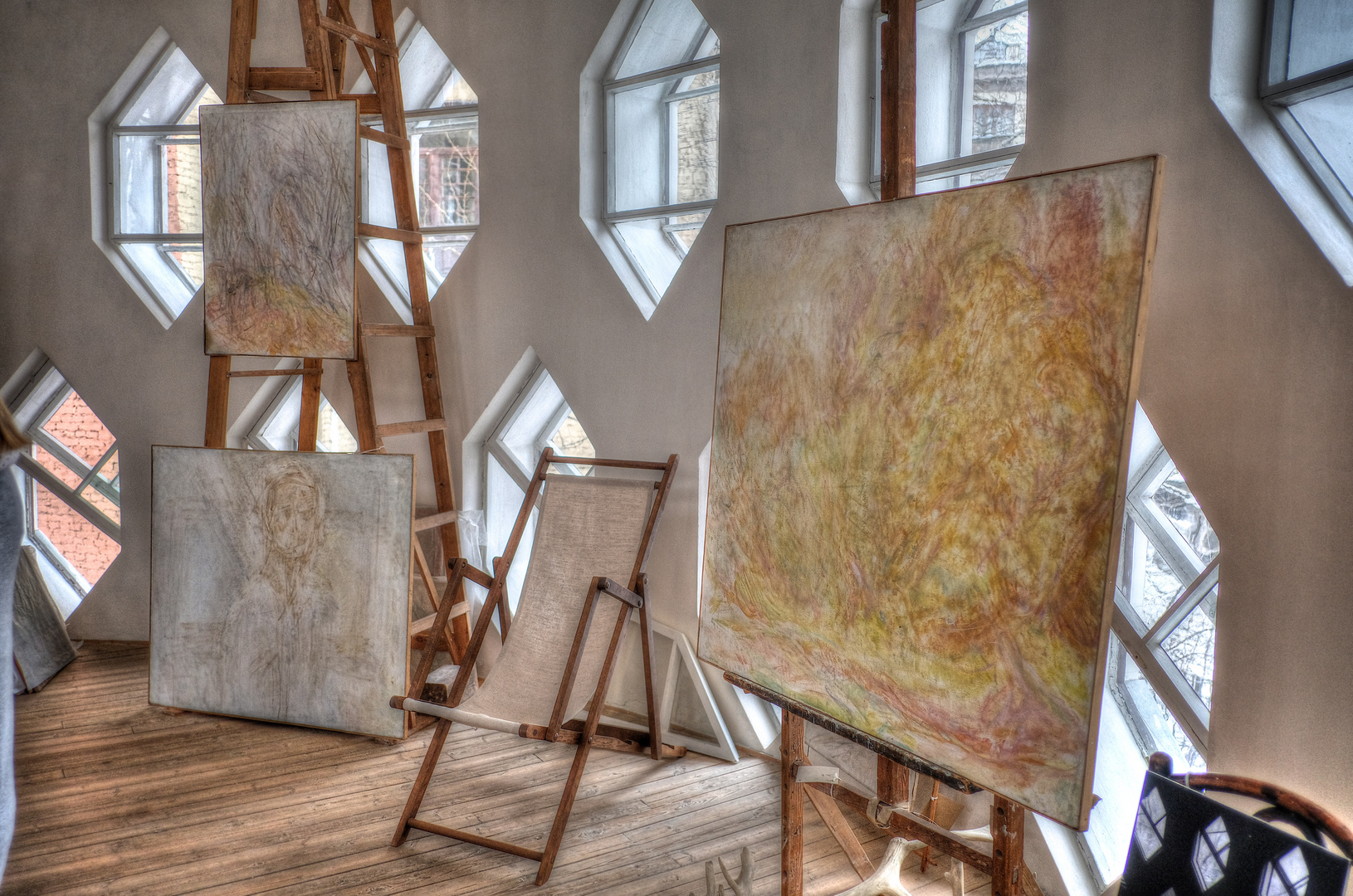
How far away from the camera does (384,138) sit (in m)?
3.32

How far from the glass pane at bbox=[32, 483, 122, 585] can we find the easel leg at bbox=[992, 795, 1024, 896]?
4.46 meters

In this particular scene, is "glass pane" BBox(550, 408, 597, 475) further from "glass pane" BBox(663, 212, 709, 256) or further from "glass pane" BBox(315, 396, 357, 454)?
"glass pane" BBox(315, 396, 357, 454)

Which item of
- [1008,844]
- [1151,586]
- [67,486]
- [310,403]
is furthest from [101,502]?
[1151,586]

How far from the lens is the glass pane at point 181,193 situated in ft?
14.2

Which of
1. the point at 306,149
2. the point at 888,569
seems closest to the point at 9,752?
the point at 888,569

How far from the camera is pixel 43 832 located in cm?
254

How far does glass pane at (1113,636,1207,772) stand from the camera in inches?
86.4

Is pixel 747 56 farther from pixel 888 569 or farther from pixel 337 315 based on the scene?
pixel 888 569

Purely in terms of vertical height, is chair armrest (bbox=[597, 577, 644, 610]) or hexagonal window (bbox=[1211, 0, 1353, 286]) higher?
hexagonal window (bbox=[1211, 0, 1353, 286])

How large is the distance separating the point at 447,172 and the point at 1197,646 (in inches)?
132

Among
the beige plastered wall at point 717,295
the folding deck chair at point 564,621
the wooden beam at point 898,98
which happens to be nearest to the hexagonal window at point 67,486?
the beige plastered wall at point 717,295

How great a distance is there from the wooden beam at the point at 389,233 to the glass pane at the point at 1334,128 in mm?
2680

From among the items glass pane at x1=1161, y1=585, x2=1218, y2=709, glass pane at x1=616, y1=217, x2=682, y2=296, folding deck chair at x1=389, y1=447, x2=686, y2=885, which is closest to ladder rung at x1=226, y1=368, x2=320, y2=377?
folding deck chair at x1=389, y1=447, x2=686, y2=885

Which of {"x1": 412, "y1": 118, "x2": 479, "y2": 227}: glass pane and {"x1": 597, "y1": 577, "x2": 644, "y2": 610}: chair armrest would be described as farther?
{"x1": 412, "y1": 118, "x2": 479, "y2": 227}: glass pane
